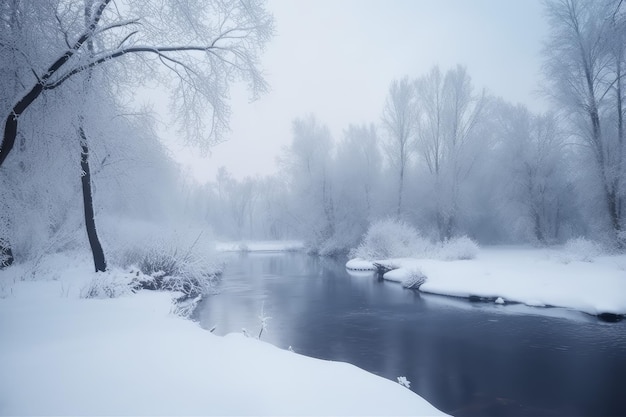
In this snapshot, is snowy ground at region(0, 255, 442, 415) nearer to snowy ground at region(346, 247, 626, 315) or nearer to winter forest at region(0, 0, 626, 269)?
winter forest at region(0, 0, 626, 269)

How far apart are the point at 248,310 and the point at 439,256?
12.7 m

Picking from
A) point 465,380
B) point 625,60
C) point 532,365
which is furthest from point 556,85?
point 465,380

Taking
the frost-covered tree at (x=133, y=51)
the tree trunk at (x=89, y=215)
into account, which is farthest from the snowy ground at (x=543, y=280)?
the tree trunk at (x=89, y=215)

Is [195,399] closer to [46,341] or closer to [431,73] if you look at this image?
[46,341]

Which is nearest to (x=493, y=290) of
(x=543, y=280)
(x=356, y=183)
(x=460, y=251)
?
(x=543, y=280)

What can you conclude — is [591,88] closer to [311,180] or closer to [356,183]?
[356,183]

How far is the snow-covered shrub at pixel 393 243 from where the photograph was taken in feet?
75.0

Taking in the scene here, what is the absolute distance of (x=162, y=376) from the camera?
3.28 meters

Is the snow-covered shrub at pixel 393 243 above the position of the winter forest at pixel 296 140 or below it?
below

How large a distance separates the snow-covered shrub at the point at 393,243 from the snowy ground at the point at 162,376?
19293mm

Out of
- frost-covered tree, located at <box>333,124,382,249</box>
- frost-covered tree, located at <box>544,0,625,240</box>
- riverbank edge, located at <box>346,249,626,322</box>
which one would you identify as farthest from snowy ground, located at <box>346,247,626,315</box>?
frost-covered tree, located at <box>333,124,382,249</box>

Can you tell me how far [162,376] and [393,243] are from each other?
21204 mm

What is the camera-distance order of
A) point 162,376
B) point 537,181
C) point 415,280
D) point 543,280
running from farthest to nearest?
point 537,181 < point 415,280 < point 543,280 < point 162,376

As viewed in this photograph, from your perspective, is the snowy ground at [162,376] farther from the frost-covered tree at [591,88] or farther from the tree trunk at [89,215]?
the frost-covered tree at [591,88]
